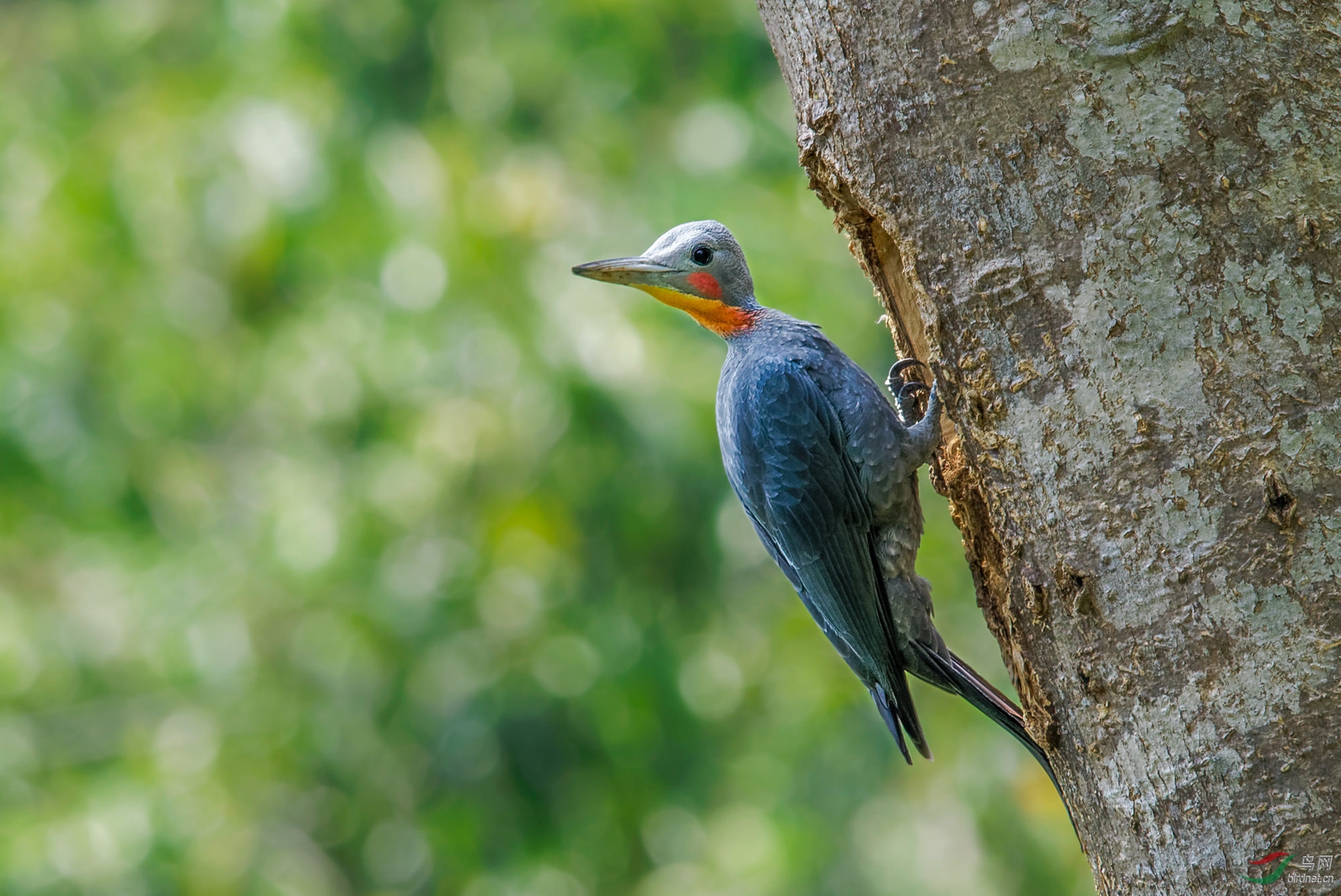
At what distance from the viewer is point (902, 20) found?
6.81 ft

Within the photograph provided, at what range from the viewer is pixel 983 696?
2674mm

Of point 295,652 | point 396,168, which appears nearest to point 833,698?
point 295,652

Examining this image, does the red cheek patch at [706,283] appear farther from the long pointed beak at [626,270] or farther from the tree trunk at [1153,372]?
the tree trunk at [1153,372]

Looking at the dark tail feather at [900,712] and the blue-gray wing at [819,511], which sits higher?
the blue-gray wing at [819,511]

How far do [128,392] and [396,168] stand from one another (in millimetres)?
1796

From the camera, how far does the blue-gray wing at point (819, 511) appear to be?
2.88m

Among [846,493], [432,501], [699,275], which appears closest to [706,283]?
[699,275]

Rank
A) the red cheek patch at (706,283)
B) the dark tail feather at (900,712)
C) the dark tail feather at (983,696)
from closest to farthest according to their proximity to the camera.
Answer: the dark tail feather at (983,696), the dark tail feather at (900,712), the red cheek patch at (706,283)

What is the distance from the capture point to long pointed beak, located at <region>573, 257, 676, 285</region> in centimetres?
319

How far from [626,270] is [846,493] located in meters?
0.87

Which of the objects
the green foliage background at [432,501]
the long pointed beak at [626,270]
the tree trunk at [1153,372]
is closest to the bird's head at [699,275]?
the long pointed beak at [626,270]

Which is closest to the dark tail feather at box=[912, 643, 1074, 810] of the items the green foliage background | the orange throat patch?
the orange throat patch

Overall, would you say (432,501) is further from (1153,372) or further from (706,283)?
(1153,372)

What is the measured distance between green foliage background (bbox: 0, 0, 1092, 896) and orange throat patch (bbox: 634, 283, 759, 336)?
171cm
